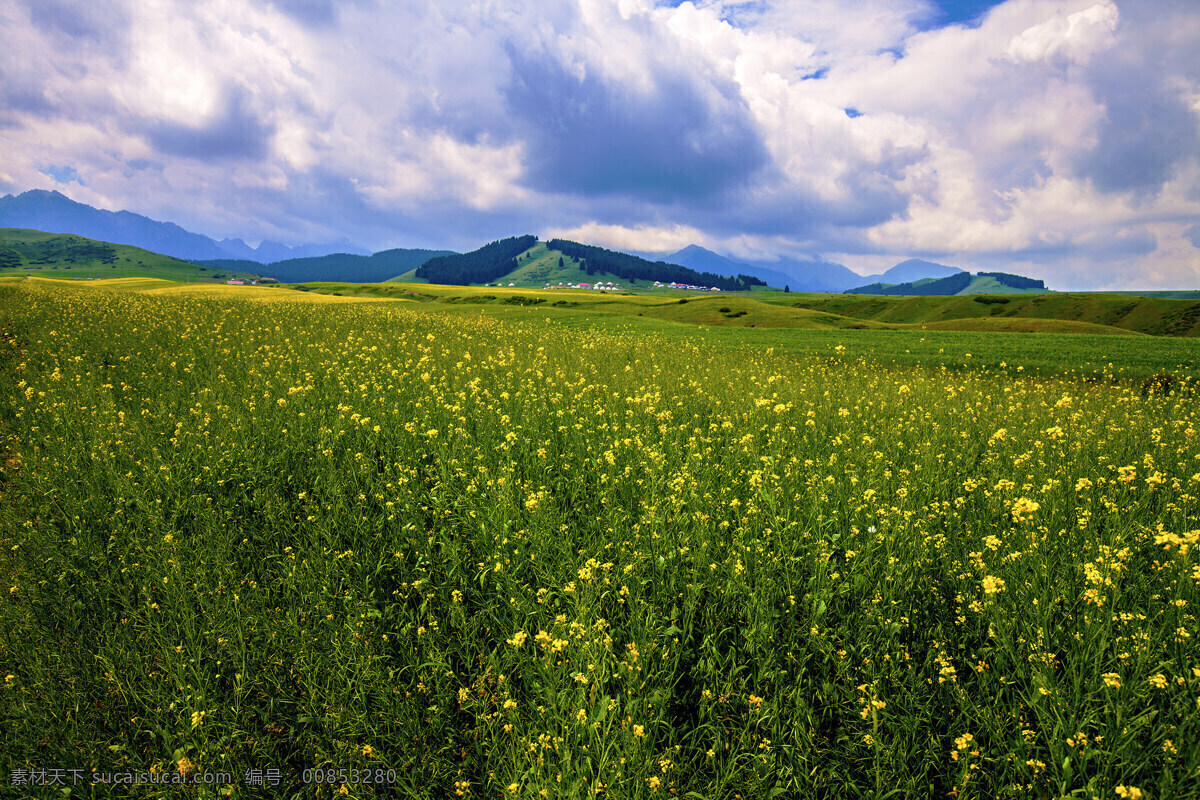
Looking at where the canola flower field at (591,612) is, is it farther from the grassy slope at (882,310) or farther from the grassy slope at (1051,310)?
the grassy slope at (1051,310)

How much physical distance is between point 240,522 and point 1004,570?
→ 768cm

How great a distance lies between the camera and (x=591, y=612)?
3707 millimetres

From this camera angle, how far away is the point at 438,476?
623 centimetres

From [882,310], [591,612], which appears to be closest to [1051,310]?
[882,310]

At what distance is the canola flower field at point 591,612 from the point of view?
2969 millimetres

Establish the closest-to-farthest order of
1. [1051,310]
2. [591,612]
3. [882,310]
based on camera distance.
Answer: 1. [591,612]
2. [1051,310]
3. [882,310]

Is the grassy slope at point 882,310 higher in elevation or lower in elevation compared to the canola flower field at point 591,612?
higher

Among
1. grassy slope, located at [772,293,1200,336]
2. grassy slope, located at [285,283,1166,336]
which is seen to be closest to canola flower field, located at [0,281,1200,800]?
grassy slope, located at [285,283,1166,336]

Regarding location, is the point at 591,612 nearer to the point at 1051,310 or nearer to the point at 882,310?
the point at 882,310

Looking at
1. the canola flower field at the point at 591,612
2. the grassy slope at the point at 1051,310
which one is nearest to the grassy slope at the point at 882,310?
the grassy slope at the point at 1051,310

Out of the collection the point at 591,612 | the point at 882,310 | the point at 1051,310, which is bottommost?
the point at 591,612

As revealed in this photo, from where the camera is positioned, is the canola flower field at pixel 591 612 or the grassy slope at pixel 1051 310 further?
the grassy slope at pixel 1051 310

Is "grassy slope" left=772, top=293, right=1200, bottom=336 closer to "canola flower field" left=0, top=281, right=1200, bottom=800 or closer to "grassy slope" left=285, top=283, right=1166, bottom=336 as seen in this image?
"grassy slope" left=285, top=283, right=1166, bottom=336

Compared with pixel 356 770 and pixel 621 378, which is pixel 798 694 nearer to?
pixel 356 770
